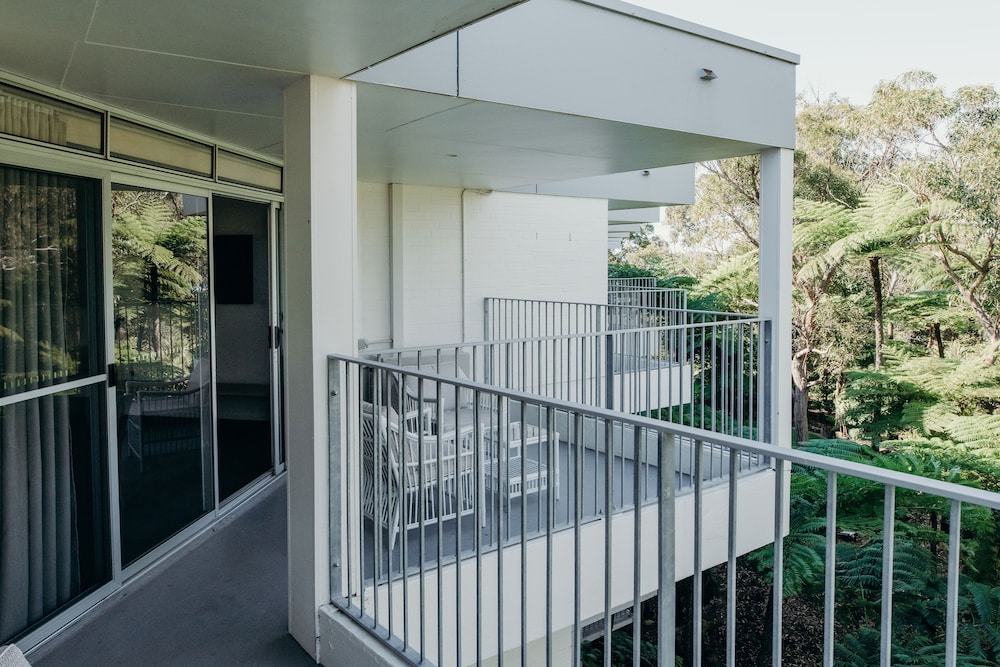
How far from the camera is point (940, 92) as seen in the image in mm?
15500

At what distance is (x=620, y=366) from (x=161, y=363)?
3790 mm

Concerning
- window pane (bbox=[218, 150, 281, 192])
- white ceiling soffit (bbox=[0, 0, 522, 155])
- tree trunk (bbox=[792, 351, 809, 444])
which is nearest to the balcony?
white ceiling soffit (bbox=[0, 0, 522, 155])

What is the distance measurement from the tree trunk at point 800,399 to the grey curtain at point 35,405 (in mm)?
13165

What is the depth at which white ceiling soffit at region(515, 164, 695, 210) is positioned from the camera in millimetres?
8711

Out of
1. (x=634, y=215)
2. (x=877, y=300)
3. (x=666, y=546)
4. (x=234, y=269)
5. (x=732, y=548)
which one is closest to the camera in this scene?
(x=732, y=548)

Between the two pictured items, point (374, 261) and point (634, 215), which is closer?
point (374, 261)

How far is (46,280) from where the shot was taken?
9.53ft

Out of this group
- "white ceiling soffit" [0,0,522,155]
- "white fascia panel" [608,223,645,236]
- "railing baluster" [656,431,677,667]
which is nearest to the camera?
"railing baluster" [656,431,677,667]

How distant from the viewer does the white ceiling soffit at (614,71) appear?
11.2 feet

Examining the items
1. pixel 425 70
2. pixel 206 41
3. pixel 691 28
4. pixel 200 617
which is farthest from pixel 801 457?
pixel 691 28

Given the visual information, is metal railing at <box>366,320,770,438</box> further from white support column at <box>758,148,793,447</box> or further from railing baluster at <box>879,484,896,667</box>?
railing baluster at <box>879,484,896,667</box>

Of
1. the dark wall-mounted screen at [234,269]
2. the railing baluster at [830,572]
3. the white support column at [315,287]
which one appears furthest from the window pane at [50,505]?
the railing baluster at [830,572]

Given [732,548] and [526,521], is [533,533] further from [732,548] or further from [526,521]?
[732,548]

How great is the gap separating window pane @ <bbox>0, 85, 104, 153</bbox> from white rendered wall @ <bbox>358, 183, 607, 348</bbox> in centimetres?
375
